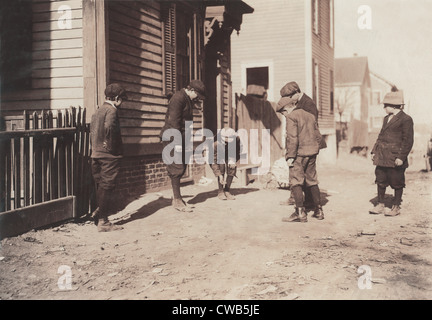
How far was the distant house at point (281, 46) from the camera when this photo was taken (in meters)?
17.2

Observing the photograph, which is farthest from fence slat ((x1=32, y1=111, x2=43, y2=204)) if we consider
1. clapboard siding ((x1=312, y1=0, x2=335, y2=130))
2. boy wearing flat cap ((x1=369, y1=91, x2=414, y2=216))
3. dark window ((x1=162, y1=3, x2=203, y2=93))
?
clapboard siding ((x1=312, y1=0, x2=335, y2=130))

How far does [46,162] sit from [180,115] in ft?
7.21

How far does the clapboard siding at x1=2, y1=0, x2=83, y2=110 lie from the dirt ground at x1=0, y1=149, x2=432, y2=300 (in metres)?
2.36

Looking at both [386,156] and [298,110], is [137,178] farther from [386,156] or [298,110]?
[386,156]

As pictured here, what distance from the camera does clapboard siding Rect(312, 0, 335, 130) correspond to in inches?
744

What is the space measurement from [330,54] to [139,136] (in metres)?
15.2

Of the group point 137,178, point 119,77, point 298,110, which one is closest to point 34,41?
point 119,77

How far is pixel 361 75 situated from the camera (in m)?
42.2

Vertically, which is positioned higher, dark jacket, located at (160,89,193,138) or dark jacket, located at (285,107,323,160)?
dark jacket, located at (160,89,193,138)

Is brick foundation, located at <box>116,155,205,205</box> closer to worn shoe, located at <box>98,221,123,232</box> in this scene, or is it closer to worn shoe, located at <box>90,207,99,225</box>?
worn shoe, located at <box>90,207,99,225</box>

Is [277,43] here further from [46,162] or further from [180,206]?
[46,162]

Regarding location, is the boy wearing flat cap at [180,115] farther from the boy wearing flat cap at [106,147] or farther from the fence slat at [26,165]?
the fence slat at [26,165]

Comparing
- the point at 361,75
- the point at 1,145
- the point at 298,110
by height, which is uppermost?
the point at 361,75

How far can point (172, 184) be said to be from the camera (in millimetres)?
7293
